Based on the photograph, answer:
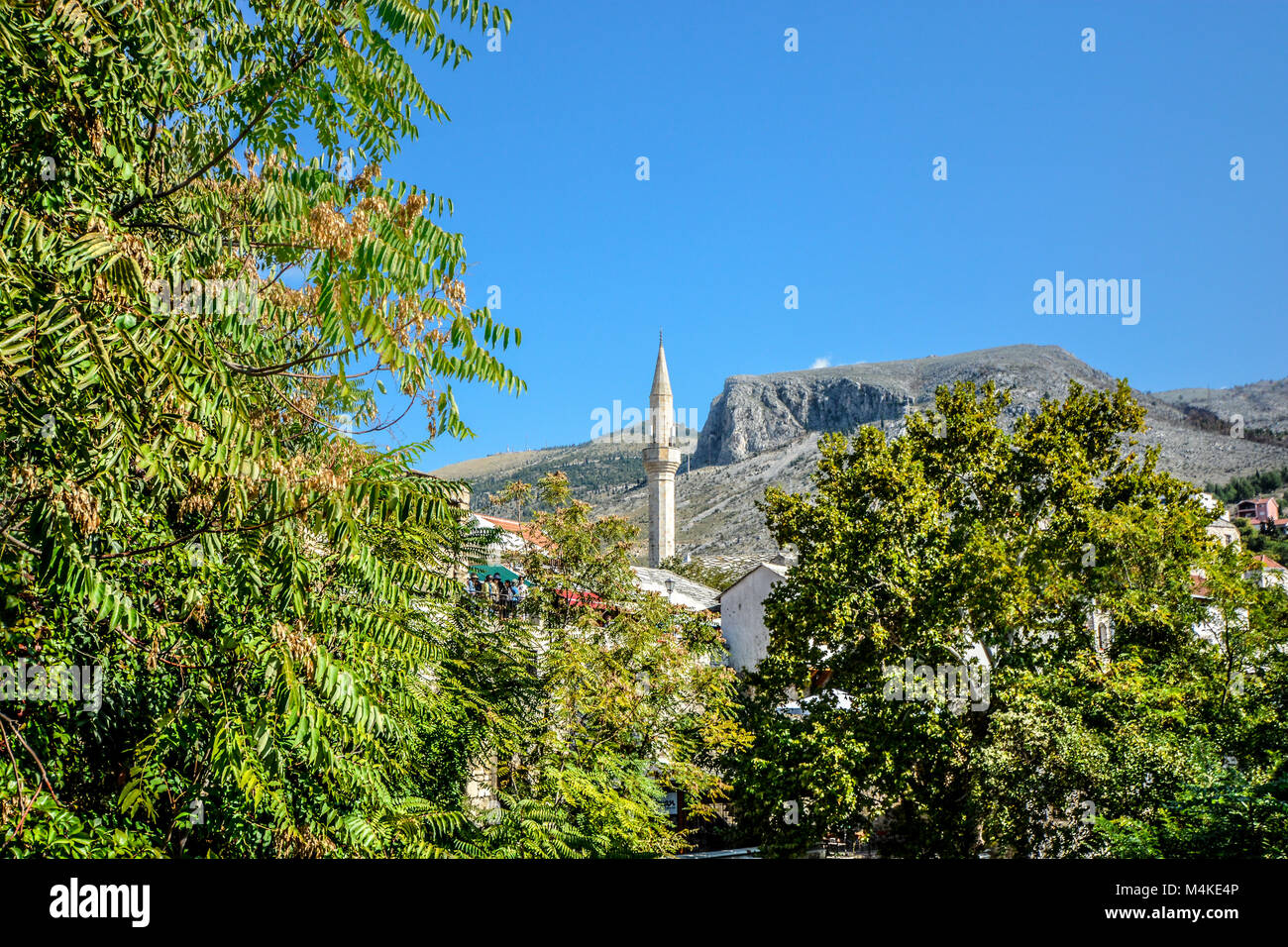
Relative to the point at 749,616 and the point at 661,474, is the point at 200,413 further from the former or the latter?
the point at 661,474

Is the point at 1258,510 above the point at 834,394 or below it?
below

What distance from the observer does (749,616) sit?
32.8 m

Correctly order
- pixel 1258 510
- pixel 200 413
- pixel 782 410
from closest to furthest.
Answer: pixel 200 413 < pixel 1258 510 < pixel 782 410

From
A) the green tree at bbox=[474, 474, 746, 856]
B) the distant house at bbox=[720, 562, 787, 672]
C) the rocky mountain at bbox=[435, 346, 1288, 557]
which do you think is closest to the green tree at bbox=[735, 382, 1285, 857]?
the green tree at bbox=[474, 474, 746, 856]

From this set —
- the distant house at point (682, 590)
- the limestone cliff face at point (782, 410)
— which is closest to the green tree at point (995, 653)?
the distant house at point (682, 590)

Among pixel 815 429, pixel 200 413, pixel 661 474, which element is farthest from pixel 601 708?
pixel 815 429

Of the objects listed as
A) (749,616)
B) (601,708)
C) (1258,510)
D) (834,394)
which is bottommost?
(601,708)

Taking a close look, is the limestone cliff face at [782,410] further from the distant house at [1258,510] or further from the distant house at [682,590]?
the distant house at [682,590]

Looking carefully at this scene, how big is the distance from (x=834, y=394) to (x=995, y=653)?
136 m

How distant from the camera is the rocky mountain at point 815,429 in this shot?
96250 millimetres

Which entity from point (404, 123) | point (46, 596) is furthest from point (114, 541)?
point (404, 123)

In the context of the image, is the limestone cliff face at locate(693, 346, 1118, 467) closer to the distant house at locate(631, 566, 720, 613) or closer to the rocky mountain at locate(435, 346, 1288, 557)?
the rocky mountain at locate(435, 346, 1288, 557)

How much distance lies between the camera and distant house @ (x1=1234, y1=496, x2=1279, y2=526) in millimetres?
76500

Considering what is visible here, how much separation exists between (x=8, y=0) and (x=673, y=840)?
15.0 m
